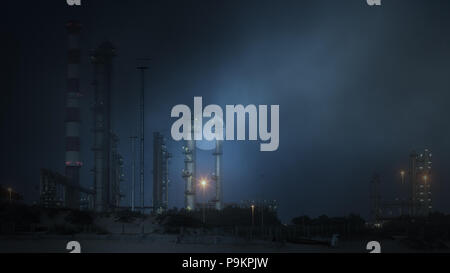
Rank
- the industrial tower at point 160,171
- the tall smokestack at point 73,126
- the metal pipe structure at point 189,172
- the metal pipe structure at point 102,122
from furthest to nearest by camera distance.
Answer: the industrial tower at point 160,171 → the metal pipe structure at point 189,172 → the tall smokestack at point 73,126 → the metal pipe structure at point 102,122

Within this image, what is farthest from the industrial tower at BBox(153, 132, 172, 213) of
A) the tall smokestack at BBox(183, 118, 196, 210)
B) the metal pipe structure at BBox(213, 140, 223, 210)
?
the metal pipe structure at BBox(213, 140, 223, 210)

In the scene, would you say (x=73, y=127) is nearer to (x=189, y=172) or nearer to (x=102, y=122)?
(x=102, y=122)

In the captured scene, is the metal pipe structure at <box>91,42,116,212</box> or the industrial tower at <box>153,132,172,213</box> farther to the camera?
the industrial tower at <box>153,132,172,213</box>

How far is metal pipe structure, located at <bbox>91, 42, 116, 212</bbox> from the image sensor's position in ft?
297

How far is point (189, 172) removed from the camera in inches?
3720

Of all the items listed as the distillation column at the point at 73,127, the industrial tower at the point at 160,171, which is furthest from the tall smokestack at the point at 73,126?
the industrial tower at the point at 160,171

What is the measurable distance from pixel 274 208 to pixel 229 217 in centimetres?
1303

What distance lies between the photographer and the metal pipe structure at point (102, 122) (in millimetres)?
90562

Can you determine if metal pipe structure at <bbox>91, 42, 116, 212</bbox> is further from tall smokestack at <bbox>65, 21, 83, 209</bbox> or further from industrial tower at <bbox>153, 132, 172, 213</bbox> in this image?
industrial tower at <bbox>153, 132, 172, 213</bbox>

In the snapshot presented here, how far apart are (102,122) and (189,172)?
12787 millimetres

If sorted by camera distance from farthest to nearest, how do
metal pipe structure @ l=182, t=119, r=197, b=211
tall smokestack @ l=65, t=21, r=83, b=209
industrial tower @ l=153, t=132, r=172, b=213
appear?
1. industrial tower @ l=153, t=132, r=172, b=213
2. metal pipe structure @ l=182, t=119, r=197, b=211
3. tall smokestack @ l=65, t=21, r=83, b=209

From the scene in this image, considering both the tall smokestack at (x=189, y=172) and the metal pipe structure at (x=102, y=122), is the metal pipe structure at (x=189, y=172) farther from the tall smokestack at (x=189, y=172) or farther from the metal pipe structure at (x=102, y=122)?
the metal pipe structure at (x=102, y=122)

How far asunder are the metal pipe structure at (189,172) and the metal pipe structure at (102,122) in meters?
9.66

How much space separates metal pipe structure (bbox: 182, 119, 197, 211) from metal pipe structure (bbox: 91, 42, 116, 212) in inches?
380
